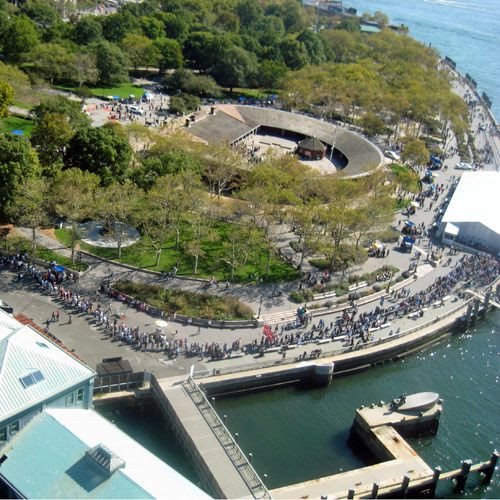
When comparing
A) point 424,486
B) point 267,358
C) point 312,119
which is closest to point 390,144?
point 312,119

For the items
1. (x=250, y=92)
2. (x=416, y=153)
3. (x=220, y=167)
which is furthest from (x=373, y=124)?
(x=220, y=167)

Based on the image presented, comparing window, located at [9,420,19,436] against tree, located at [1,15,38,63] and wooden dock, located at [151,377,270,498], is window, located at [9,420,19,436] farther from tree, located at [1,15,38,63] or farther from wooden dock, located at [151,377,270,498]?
tree, located at [1,15,38,63]

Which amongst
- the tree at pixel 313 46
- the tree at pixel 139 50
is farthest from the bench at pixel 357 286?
the tree at pixel 313 46

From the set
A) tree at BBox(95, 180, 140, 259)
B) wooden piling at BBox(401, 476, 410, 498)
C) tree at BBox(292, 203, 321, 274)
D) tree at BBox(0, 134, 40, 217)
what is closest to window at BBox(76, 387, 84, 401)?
wooden piling at BBox(401, 476, 410, 498)

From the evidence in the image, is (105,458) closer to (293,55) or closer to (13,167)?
(13,167)

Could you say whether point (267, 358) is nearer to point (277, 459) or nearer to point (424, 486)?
point (277, 459)

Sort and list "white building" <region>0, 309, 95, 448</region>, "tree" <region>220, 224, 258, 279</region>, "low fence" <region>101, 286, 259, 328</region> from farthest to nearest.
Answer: "tree" <region>220, 224, 258, 279</region> < "low fence" <region>101, 286, 259, 328</region> < "white building" <region>0, 309, 95, 448</region>
